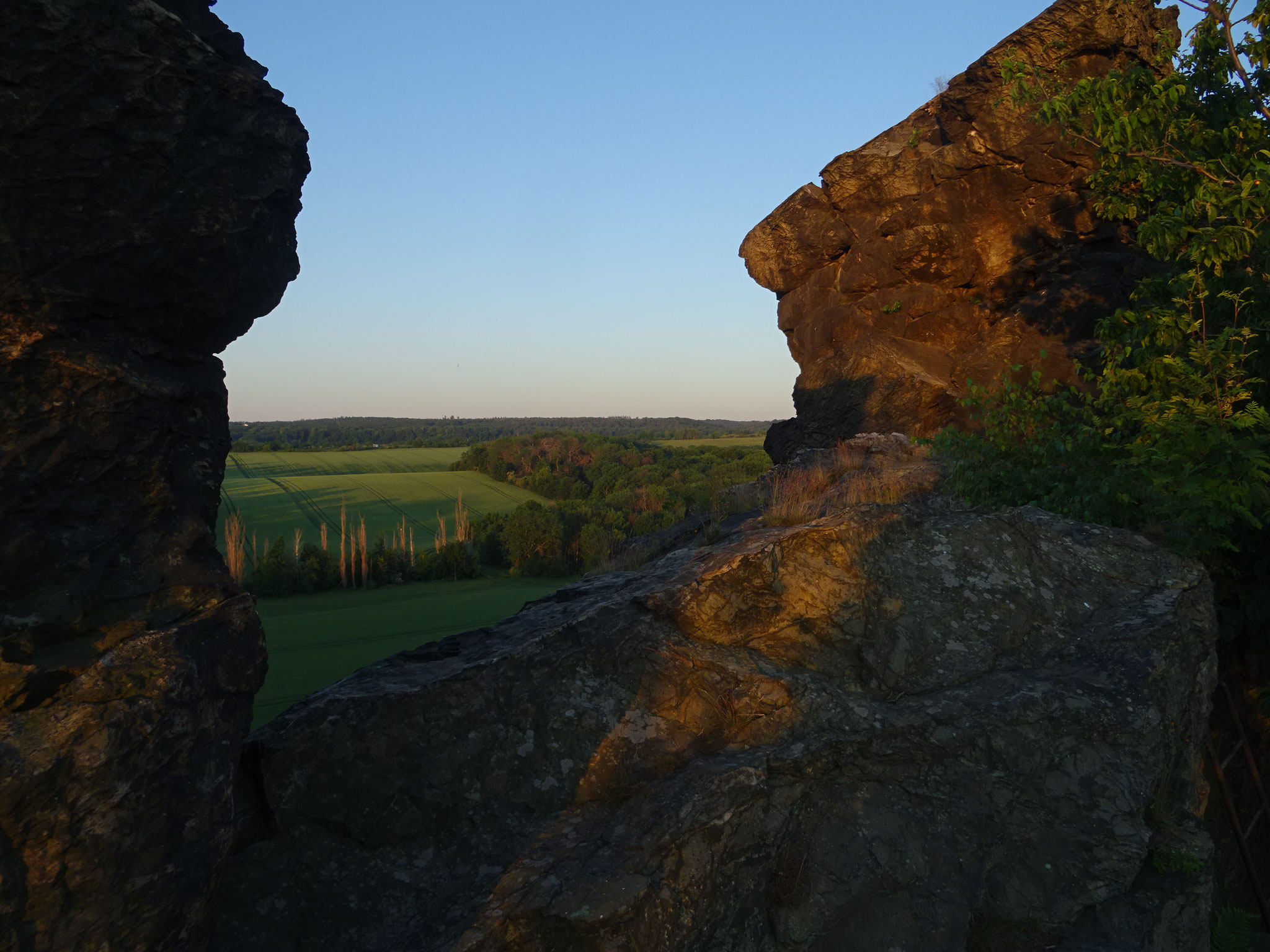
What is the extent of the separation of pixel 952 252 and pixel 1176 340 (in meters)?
10.2

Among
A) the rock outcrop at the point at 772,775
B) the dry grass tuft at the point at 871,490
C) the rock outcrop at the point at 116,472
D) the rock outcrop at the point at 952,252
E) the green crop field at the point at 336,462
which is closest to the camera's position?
the rock outcrop at the point at 116,472

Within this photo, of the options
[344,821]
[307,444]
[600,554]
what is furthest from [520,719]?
[307,444]

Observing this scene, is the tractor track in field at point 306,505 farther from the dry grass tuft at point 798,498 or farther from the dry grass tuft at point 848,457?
the dry grass tuft at point 798,498

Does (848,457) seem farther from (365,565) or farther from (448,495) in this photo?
(448,495)

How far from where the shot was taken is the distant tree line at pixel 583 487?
57938mm

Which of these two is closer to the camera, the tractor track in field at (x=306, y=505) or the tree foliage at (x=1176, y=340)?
the tree foliage at (x=1176, y=340)

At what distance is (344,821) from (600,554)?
24.8 feet

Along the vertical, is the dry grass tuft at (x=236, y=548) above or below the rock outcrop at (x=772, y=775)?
below

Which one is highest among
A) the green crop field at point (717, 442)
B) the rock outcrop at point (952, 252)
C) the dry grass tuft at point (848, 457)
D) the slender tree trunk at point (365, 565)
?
the rock outcrop at point (952, 252)

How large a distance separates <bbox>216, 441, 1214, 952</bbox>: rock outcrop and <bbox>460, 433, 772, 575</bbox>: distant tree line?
806 centimetres

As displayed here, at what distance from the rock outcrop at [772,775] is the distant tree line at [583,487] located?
8064mm

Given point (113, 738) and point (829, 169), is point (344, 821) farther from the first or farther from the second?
point (829, 169)

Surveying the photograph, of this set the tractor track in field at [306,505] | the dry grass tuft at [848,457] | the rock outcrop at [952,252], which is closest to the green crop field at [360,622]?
the dry grass tuft at [848,457]

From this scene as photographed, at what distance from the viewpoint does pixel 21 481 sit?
3.77m
